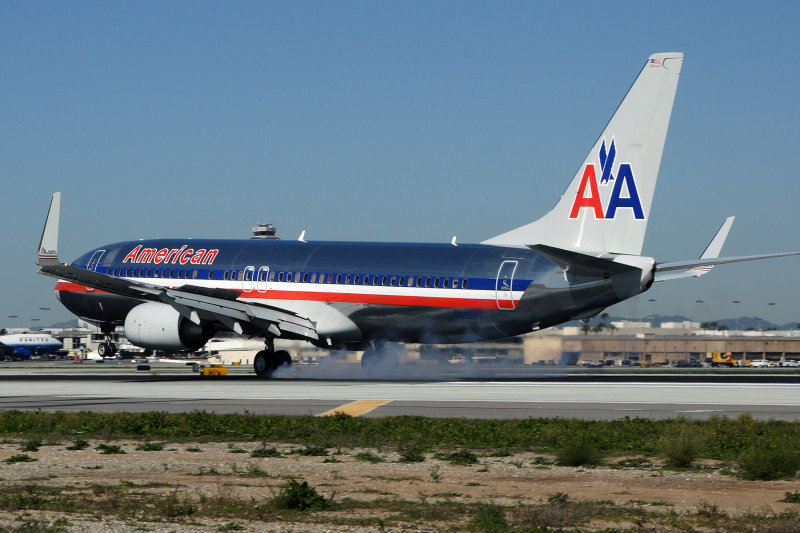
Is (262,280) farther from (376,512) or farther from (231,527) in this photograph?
(231,527)

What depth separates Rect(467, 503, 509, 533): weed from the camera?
42.4ft

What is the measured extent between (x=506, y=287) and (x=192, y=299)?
565 inches

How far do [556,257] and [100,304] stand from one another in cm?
2590

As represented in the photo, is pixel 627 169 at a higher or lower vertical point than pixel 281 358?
higher

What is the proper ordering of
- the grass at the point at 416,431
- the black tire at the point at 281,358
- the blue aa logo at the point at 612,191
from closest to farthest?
the grass at the point at 416,431, the blue aa logo at the point at 612,191, the black tire at the point at 281,358

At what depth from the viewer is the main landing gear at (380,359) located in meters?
49.4

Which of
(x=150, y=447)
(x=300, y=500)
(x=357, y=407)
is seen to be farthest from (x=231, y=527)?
(x=357, y=407)

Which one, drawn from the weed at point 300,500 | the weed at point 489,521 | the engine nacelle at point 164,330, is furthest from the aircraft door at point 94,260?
the weed at point 489,521

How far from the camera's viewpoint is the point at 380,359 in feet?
163

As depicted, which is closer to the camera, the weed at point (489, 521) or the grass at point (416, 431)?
the weed at point (489, 521)

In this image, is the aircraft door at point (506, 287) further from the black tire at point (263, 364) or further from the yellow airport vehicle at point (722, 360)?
the yellow airport vehicle at point (722, 360)

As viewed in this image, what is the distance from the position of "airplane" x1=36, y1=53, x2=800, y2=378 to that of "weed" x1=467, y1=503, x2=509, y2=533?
25.5m

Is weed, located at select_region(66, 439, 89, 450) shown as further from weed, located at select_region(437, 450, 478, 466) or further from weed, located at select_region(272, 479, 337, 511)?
weed, located at select_region(272, 479, 337, 511)

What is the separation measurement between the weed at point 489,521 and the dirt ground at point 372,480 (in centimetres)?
58
